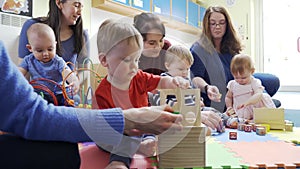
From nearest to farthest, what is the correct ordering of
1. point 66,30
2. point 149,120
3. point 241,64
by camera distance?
point 149,120, point 241,64, point 66,30

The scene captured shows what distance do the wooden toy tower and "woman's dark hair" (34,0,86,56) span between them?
1.12 m

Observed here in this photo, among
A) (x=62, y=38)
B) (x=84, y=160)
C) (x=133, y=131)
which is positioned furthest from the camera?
(x=62, y=38)

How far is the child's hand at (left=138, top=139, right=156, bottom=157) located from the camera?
0.75 metres

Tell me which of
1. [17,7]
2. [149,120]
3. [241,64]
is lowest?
[149,120]

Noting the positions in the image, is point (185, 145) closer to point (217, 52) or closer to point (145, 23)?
point (145, 23)

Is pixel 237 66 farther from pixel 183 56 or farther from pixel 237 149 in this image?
pixel 237 149

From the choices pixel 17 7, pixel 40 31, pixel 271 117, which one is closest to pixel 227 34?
pixel 271 117

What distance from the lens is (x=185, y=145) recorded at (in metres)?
0.62

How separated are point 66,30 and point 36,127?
1.36 m

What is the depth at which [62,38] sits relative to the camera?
1.62 m

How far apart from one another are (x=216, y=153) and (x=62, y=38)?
116cm

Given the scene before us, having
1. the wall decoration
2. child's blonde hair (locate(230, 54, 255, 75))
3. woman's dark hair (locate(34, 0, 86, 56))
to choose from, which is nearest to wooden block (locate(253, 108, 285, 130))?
child's blonde hair (locate(230, 54, 255, 75))

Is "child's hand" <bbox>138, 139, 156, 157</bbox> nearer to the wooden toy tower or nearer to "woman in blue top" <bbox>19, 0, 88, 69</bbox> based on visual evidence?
the wooden toy tower

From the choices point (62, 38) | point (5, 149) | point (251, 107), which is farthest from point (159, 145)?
point (62, 38)
